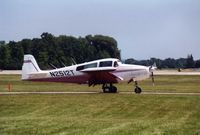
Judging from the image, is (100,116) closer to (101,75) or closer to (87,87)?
(101,75)

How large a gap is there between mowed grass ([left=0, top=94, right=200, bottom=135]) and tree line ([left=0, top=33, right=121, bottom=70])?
349 ft

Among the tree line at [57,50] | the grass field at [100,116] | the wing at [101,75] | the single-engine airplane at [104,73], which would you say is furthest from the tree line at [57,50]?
the grass field at [100,116]

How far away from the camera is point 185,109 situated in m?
24.7

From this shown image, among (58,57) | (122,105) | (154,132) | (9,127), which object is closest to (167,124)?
(154,132)

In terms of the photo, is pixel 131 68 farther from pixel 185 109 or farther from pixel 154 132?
pixel 154 132

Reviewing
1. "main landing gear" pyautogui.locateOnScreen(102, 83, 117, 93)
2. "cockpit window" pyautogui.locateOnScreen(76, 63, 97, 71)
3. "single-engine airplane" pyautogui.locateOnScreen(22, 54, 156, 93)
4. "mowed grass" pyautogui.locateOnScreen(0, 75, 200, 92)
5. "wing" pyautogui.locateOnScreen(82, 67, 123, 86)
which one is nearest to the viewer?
"wing" pyautogui.locateOnScreen(82, 67, 123, 86)

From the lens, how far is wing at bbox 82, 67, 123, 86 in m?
36.9

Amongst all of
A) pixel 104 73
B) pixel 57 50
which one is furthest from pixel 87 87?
pixel 57 50

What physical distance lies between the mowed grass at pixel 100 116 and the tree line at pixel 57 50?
106 metres

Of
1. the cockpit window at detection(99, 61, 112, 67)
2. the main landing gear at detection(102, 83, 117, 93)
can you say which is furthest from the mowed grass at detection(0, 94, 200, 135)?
the main landing gear at detection(102, 83, 117, 93)

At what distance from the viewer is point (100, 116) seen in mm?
22609

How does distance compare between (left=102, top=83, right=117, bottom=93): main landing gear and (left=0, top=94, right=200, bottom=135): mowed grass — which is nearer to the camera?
(left=0, top=94, right=200, bottom=135): mowed grass

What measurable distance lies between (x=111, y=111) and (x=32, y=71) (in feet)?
55.6

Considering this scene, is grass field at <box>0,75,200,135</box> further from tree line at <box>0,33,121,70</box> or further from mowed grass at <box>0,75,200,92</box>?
tree line at <box>0,33,121,70</box>
